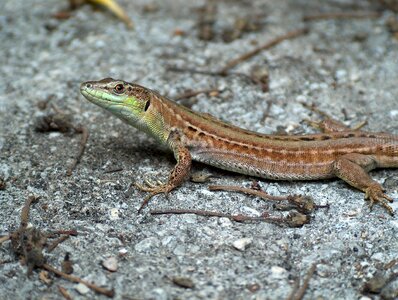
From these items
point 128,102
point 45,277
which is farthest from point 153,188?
point 45,277

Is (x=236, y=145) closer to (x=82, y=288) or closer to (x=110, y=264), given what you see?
(x=110, y=264)

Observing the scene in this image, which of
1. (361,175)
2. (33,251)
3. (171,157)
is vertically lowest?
(171,157)

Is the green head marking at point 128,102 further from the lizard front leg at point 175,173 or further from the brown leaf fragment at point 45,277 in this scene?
the brown leaf fragment at point 45,277

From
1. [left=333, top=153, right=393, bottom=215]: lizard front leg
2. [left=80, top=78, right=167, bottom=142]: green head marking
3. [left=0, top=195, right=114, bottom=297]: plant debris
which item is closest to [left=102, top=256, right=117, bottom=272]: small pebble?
[left=0, top=195, right=114, bottom=297]: plant debris

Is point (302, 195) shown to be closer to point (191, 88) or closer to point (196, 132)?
point (196, 132)

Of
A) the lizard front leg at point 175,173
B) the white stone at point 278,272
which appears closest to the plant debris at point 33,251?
the lizard front leg at point 175,173

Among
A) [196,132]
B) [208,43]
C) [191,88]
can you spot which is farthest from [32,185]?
[208,43]

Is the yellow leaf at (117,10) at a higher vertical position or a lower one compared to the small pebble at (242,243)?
higher

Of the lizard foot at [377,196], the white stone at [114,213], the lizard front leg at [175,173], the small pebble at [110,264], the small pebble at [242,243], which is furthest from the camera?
the lizard front leg at [175,173]
